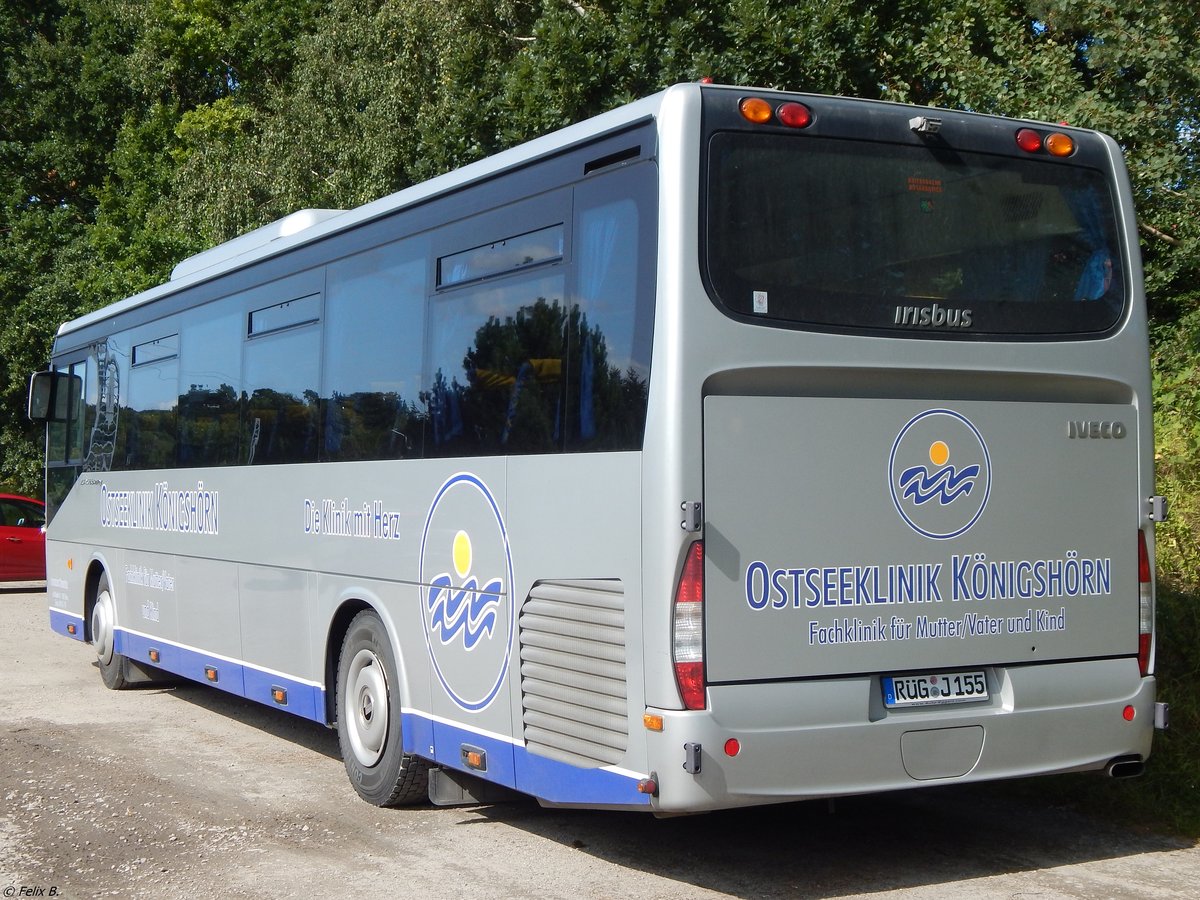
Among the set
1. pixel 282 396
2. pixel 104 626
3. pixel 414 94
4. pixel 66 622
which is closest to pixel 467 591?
pixel 282 396

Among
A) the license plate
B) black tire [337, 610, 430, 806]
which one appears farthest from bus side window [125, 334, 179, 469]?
the license plate

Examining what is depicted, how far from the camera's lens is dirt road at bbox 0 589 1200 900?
6383 millimetres

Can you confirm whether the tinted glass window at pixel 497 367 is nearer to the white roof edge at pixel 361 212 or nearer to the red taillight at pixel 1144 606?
the white roof edge at pixel 361 212

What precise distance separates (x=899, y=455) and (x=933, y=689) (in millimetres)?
1031

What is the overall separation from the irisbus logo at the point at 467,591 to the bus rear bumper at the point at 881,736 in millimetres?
1334

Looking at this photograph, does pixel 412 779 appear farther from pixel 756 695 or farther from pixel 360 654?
pixel 756 695

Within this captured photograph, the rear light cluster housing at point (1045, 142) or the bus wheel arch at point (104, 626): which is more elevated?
the rear light cluster housing at point (1045, 142)

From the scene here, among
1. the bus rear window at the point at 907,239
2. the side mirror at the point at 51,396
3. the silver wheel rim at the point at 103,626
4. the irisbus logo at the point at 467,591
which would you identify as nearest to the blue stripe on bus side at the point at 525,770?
the irisbus logo at the point at 467,591

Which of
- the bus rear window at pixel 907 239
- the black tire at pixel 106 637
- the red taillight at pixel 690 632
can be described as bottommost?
the black tire at pixel 106 637

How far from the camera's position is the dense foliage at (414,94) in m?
13.3

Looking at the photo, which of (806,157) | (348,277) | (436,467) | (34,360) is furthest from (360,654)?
(34,360)

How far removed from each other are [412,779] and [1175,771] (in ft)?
13.9

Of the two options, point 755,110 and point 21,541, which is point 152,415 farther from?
point 21,541

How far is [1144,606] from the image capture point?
681 cm
